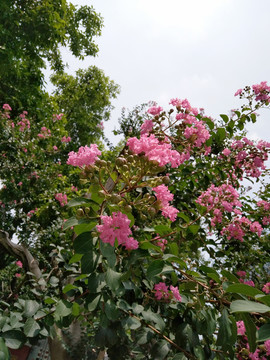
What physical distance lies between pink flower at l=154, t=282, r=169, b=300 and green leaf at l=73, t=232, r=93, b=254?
25.5 inches

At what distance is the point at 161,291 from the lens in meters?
1.37

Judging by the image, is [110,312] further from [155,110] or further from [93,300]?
[155,110]

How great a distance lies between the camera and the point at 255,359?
1.32 m

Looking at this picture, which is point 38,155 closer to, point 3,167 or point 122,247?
point 3,167

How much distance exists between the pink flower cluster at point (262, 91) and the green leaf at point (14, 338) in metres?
2.70

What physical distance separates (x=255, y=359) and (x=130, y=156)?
4.13ft

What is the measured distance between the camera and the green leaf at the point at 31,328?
3.62 feet

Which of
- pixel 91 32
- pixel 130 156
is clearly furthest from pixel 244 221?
pixel 91 32

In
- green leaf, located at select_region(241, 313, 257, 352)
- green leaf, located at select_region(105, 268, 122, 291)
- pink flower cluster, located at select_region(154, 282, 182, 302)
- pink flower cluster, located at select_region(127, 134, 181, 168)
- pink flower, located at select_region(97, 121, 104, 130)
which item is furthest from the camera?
pink flower, located at select_region(97, 121, 104, 130)

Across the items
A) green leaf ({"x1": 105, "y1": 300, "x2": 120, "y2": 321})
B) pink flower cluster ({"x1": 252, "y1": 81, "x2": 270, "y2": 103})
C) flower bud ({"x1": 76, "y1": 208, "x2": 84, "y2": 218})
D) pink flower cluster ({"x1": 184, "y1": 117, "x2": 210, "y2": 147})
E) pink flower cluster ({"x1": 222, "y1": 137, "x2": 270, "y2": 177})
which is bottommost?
green leaf ({"x1": 105, "y1": 300, "x2": 120, "y2": 321})

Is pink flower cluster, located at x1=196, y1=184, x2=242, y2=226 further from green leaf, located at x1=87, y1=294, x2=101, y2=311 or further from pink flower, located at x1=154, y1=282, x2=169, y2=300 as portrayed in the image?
green leaf, located at x1=87, y1=294, x2=101, y2=311

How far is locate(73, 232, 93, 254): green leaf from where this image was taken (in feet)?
2.87

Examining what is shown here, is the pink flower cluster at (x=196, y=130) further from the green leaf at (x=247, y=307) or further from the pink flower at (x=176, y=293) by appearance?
the green leaf at (x=247, y=307)

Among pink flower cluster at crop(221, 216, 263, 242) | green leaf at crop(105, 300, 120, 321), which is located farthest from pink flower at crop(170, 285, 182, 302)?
pink flower cluster at crop(221, 216, 263, 242)
